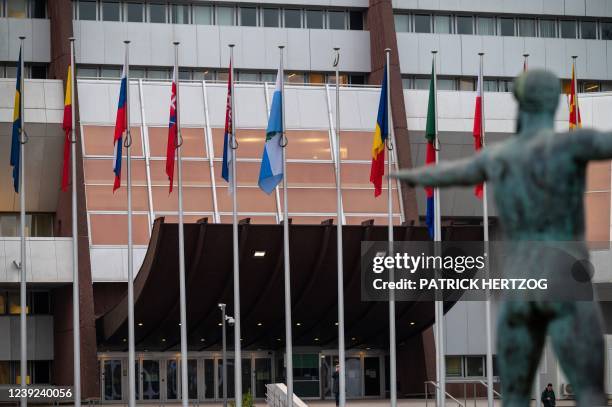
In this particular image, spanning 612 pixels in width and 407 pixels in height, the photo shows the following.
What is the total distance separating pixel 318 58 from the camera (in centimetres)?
5944

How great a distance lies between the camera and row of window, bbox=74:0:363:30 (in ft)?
191

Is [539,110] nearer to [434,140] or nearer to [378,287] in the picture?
[434,140]

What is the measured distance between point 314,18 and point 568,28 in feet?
40.6

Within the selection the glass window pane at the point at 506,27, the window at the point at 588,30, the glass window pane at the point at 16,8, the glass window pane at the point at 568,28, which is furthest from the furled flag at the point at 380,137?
the window at the point at 588,30

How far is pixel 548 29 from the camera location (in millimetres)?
63625

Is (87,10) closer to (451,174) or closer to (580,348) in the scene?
(451,174)

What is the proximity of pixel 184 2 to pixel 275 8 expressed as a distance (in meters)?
4.05

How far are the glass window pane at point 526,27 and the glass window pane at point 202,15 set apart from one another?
14715mm

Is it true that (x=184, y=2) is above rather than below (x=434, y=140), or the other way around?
above

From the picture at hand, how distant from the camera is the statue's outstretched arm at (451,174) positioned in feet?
24.5

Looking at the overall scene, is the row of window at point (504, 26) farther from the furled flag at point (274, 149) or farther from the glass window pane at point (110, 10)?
the furled flag at point (274, 149)

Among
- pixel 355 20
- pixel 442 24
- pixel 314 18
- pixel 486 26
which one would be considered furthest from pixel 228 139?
pixel 486 26

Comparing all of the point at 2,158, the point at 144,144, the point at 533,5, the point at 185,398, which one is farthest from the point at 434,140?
the point at 533,5

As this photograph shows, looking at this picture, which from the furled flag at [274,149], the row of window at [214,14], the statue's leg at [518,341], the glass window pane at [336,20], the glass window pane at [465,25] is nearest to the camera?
the statue's leg at [518,341]
